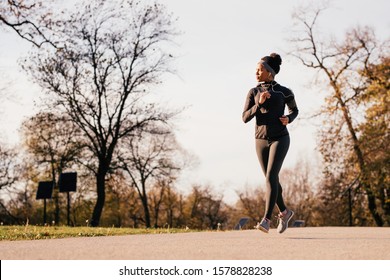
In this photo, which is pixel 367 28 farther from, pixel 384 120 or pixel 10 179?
pixel 10 179

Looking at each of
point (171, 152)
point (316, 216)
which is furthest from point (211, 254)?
point (316, 216)

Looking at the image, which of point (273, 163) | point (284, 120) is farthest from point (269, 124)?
point (273, 163)

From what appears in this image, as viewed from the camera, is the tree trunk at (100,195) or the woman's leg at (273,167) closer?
the woman's leg at (273,167)

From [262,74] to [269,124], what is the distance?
2.55ft

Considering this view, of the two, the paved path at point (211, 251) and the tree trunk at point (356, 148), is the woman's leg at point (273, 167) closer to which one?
the paved path at point (211, 251)

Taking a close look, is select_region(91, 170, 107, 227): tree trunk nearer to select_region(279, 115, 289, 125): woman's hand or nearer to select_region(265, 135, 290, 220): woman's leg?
select_region(265, 135, 290, 220): woman's leg

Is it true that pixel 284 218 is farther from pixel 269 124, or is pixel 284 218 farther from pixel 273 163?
pixel 269 124

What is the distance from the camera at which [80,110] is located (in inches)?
1231

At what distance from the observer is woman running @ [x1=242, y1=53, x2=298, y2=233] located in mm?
8562

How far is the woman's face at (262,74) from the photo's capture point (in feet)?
29.1

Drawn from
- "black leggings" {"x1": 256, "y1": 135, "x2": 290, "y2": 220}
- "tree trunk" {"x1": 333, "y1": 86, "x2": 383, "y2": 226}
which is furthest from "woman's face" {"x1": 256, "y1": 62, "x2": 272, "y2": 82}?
"tree trunk" {"x1": 333, "y1": 86, "x2": 383, "y2": 226}

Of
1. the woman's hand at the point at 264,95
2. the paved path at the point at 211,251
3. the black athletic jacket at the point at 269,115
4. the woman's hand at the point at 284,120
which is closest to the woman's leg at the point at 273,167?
the black athletic jacket at the point at 269,115
